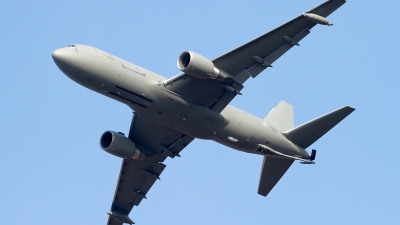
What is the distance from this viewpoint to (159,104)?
52.5 meters

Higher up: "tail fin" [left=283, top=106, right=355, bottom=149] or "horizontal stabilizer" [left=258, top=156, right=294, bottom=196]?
"tail fin" [left=283, top=106, right=355, bottom=149]

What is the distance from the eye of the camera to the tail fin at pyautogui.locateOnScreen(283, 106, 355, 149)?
56.5 metres

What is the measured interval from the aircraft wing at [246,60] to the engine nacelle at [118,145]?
734 centimetres

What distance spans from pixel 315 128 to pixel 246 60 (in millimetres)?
8914

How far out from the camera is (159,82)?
5250 centimetres

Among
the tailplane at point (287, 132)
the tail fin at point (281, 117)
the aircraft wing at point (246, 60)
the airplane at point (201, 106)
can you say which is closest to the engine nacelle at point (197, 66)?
the airplane at point (201, 106)

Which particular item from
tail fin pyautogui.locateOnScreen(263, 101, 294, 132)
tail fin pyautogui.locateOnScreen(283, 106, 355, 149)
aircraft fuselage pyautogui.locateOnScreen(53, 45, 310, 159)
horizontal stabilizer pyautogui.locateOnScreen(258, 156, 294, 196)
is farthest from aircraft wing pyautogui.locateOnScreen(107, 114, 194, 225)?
tail fin pyautogui.locateOnScreen(283, 106, 355, 149)

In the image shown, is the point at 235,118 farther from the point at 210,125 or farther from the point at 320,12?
the point at 320,12

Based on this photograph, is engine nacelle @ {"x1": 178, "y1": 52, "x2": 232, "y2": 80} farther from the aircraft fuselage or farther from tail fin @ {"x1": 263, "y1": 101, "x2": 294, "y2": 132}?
tail fin @ {"x1": 263, "y1": 101, "x2": 294, "y2": 132}

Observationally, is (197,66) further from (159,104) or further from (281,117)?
(281,117)

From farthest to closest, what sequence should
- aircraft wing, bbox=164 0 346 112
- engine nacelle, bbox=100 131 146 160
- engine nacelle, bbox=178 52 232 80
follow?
engine nacelle, bbox=100 131 146 160 → aircraft wing, bbox=164 0 346 112 → engine nacelle, bbox=178 52 232 80

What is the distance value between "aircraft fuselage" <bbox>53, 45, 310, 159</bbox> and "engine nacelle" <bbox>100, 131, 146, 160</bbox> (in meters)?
3.78

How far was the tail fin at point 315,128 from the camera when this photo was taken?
5650 cm

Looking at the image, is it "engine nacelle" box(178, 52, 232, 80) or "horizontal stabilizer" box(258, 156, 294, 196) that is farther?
"horizontal stabilizer" box(258, 156, 294, 196)
